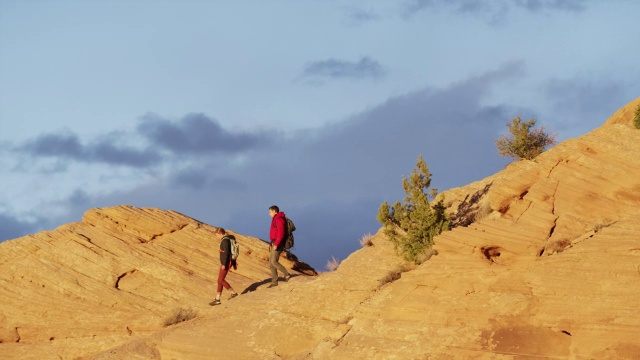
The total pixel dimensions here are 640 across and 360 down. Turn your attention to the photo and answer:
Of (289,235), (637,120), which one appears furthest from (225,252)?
(637,120)

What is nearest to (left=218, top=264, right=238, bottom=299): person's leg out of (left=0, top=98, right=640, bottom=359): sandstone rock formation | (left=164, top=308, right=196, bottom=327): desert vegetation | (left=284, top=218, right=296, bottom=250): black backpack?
(left=0, top=98, right=640, bottom=359): sandstone rock formation

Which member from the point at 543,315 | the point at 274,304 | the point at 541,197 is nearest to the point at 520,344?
the point at 543,315

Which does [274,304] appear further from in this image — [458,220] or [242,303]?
[458,220]

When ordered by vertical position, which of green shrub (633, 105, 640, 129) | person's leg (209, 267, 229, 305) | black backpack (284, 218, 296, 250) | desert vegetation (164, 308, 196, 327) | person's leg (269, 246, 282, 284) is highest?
green shrub (633, 105, 640, 129)

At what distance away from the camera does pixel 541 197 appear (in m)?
23.5

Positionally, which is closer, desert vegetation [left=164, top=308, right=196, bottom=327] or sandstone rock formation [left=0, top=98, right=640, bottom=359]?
sandstone rock formation [left=0, top=98, right=640, bottom=359]

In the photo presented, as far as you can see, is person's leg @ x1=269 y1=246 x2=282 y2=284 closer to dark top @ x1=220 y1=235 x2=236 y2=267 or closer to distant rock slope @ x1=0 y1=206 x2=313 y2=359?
dark top @ x1=220 y1=235 x2=236 y2=267

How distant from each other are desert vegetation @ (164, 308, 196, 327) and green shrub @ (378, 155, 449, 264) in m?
5.77

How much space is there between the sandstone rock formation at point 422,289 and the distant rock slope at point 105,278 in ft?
0.16

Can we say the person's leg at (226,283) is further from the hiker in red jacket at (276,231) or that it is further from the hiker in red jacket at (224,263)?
the hiker in red jacket at (276,231)

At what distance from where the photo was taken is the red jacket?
2502 centimetres

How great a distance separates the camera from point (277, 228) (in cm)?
2502

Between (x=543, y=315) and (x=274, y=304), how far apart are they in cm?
741

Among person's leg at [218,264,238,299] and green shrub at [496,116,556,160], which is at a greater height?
green shrub at [496,116,556,160]
